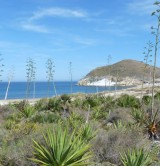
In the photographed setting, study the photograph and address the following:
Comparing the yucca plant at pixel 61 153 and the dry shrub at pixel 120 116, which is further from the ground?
the yucca plant at pixel 61 153

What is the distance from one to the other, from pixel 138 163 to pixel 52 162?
2.15 metres

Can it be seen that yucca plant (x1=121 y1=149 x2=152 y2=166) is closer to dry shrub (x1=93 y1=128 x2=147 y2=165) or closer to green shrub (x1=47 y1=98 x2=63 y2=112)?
dry shrub (x1=93 y1=128 x2=147 y2=165)

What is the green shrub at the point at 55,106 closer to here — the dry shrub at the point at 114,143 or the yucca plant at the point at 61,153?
the dry shrub at the point at 114,143

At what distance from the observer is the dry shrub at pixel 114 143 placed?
10.7 m

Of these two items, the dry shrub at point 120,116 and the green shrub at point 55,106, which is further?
the green shrub at point 55,106

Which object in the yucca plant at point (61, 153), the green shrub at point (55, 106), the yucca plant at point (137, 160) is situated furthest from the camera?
the green shrub at point (55, 106)

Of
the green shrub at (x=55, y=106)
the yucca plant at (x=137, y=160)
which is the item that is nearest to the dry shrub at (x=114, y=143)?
the yucca plant at (x=137, y=160)

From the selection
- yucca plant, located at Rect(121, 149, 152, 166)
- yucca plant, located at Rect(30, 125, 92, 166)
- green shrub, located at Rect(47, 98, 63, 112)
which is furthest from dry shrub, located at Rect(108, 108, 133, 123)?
yucca plant, located at Rect(30, 125, 92, 166)

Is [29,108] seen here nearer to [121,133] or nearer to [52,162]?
[121,133]

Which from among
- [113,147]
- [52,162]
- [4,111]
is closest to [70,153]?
[52,162]

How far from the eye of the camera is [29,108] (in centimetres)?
2359

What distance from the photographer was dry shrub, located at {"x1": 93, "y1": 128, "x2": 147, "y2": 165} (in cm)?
1073

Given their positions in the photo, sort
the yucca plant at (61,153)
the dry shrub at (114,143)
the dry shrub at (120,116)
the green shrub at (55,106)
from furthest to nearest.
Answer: the green shrub at (55,106)
the dry shrub at (120,116)
the dry shrub at (114,143)
the yucca plant at (61,153)

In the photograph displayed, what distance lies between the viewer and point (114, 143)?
11.2m
